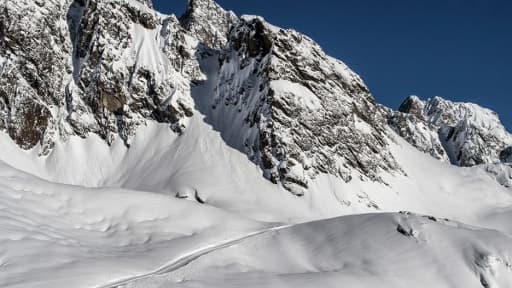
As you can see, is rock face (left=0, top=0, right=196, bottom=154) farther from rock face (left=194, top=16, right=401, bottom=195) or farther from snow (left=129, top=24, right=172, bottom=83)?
rock face (left=194, top=16, right=401, bottom=195)

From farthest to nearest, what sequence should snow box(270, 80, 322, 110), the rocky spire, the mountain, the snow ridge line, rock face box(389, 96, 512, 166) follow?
rock face box(389, 96, 512, 166)
the rocky spire
snow box(270, 80, 322, 110)
the mountain
the snow ridge line

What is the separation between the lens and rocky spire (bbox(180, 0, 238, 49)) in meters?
118

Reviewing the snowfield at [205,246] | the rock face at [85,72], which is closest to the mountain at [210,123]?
the rock face at [85,72]

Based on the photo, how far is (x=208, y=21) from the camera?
125 m

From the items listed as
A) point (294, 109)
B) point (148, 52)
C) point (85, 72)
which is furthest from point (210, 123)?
point (85, 72)

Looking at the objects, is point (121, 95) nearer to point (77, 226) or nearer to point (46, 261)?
point (77, 226)

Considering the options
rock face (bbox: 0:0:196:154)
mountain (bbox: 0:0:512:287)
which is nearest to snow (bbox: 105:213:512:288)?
mountain (bbox: 0:0:512:287)

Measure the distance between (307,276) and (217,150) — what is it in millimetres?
54703

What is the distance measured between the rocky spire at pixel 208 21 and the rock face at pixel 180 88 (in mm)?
26081

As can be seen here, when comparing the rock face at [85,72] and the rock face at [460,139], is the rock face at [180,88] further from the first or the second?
the rock face at [460,139]

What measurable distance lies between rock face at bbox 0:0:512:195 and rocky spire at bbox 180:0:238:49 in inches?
1027

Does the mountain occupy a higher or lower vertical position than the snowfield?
higher

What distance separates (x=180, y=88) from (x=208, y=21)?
47.9 metres

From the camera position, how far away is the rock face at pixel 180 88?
71.1 meters
